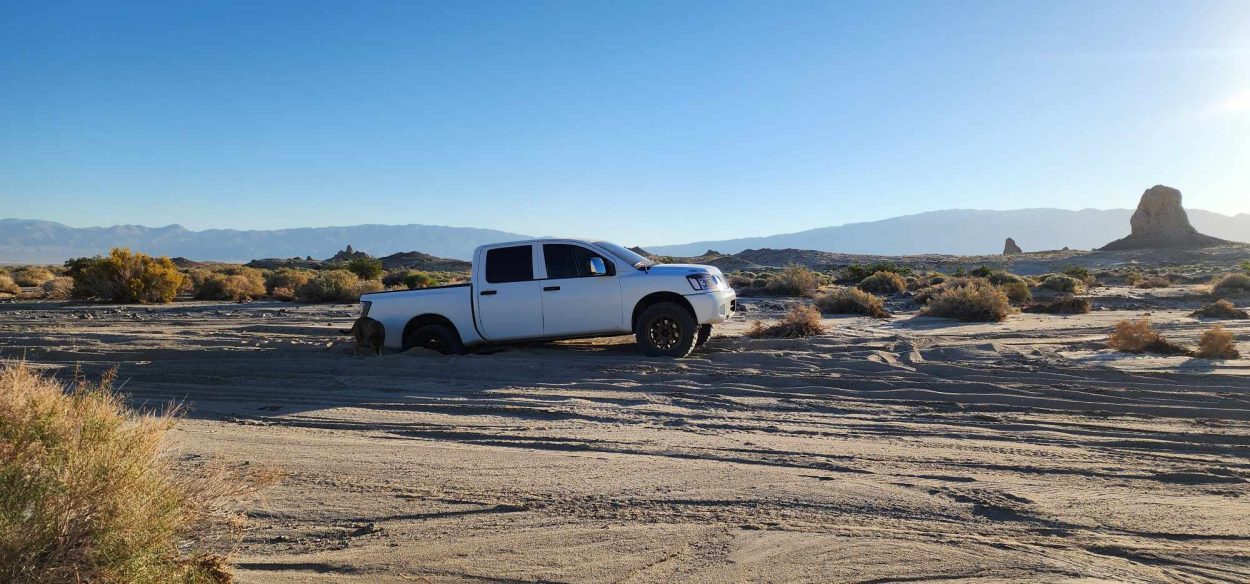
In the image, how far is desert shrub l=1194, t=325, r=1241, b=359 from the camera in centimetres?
1136

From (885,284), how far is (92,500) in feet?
91.8

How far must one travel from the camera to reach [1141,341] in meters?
12.3

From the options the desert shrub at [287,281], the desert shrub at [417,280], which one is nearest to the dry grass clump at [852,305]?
the desert shrub at [417,280]

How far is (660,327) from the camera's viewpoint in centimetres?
1172

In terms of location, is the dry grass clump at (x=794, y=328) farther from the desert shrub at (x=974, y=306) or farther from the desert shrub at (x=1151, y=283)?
the desert shrub at (x=1151, y=283)

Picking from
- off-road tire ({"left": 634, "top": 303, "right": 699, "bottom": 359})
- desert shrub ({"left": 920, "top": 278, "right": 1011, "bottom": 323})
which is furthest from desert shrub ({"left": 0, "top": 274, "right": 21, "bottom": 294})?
desert shrub ({"left": 920, "top": 278, "right": 1011, "bottom": 323})

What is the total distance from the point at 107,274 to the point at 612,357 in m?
20.9

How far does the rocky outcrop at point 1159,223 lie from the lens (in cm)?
6912

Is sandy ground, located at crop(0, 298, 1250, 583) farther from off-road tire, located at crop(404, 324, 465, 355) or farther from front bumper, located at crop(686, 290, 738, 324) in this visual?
front bumper, located at crop(686, 290, 738, 324)

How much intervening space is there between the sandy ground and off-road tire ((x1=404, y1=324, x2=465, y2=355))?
37 centimetres

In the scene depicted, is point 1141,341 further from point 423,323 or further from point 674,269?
point 423,323

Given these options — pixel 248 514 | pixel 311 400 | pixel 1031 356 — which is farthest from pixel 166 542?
pixel 1031 356

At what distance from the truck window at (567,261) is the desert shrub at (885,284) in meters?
19.0

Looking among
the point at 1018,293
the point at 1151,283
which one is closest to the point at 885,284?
the point at 1018,293
